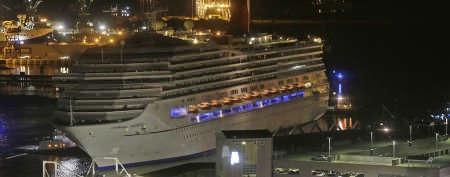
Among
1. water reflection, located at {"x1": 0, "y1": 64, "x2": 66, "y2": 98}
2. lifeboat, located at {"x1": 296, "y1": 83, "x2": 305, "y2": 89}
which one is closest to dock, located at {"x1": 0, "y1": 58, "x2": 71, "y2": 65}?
water reflection, located at {"x1": 0, "y1": 64, "x2": 66, "y2": 98}

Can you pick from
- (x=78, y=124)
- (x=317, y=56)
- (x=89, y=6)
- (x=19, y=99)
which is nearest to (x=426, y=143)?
(x=78, y=124)

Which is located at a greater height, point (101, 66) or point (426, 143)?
point (101, 66)

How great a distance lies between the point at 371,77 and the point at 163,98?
27809mm

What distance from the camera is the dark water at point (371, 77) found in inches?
1171

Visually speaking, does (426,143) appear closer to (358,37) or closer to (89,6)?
(358,37)

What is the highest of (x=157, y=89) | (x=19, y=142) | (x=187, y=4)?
(x=187, y=4)

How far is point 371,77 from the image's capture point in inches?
1996

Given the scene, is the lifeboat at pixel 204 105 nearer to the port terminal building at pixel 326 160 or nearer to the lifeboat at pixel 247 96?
the lifeboat at pixel 247 96

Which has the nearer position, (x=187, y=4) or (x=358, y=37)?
(x=187, y=4)

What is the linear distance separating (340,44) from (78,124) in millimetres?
40870

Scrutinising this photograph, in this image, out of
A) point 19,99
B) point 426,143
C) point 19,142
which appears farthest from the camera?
point 19,99

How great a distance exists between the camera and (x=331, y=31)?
6612cm

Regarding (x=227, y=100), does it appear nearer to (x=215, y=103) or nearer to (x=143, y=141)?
(x=215, y=103)

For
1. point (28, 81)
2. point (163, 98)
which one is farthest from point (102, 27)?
point (163, 98)
